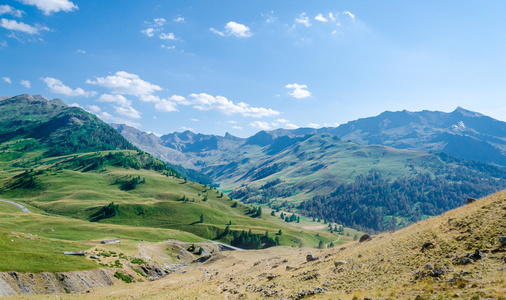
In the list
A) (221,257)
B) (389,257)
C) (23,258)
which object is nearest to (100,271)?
(23,258)

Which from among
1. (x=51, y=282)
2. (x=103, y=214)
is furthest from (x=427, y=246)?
(x=103, y=214)

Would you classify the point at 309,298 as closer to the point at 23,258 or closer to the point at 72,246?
the point at 23,258

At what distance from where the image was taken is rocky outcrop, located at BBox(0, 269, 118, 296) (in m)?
48.3

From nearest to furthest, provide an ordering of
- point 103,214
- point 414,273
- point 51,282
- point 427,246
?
point 414,273 < point 427,246 < point 51,282 < point 103,214

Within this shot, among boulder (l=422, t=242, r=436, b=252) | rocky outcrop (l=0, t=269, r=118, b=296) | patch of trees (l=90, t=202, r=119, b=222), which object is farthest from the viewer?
patch of trees (l=90, t=202, r=119, b=222)

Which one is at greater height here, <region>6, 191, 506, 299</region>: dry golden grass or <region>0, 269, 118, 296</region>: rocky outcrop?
<region>6, 191, 506, 299</region>: dry golden grass

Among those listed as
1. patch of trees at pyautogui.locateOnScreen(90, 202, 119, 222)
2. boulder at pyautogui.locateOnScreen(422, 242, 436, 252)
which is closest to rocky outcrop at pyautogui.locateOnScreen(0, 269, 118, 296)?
boulder at pyautogui.locateOnScreen(422, 242, 436, 252)

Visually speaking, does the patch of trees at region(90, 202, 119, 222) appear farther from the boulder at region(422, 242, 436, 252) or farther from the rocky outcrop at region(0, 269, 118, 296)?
the boulder at region(422, 242, 436, 252)

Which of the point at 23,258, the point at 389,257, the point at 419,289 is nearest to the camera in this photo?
the point at 419,289

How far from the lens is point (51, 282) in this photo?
53938 mm

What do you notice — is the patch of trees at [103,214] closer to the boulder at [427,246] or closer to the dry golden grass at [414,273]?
the dry golden grass at [414,273]

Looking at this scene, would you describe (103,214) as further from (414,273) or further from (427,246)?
(414,273)

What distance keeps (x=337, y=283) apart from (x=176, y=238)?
144m

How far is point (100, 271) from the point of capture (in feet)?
213
